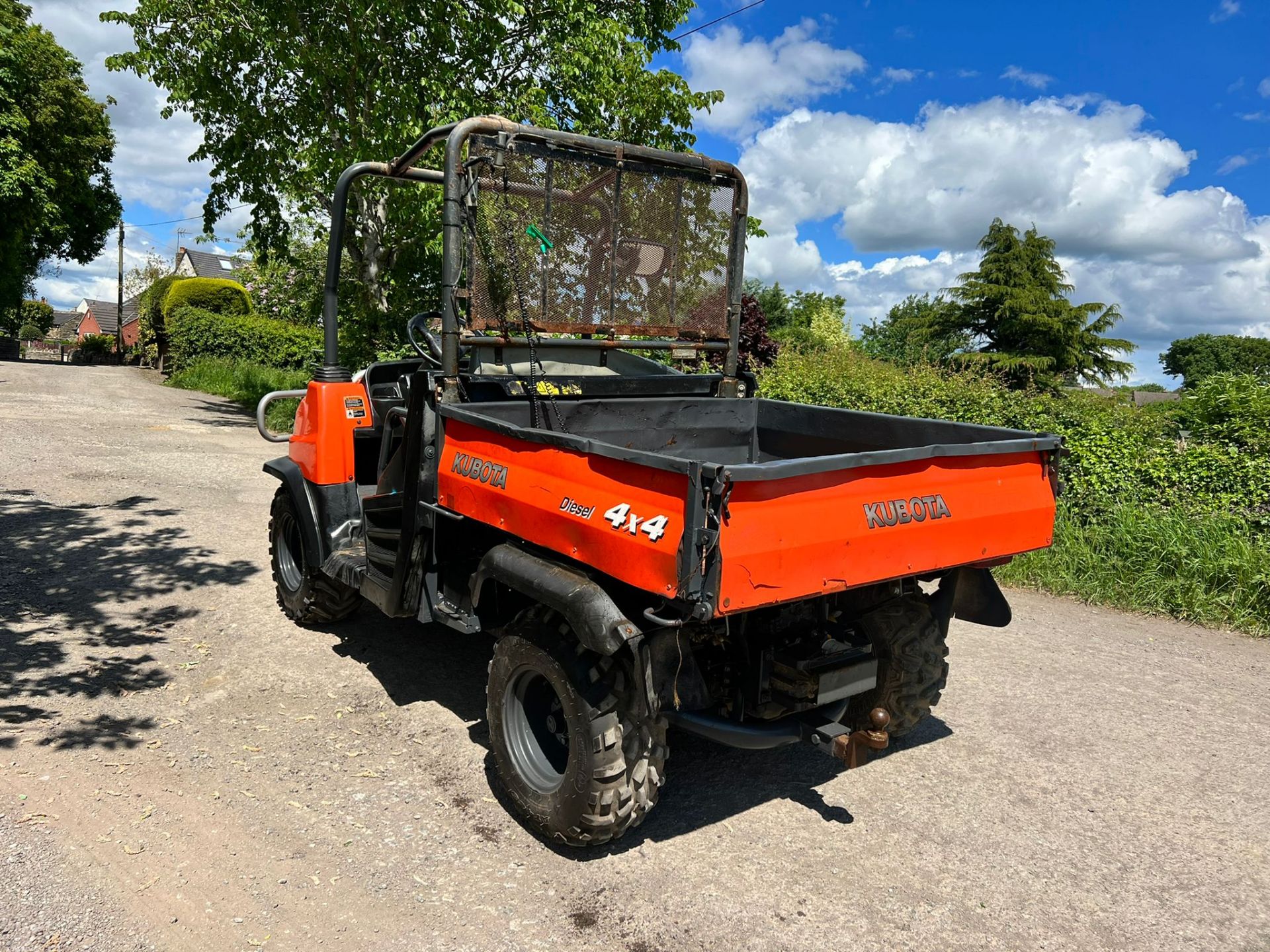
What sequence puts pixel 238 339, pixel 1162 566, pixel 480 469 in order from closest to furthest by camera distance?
pixel 480 469
pixel 1162 566
pixel 238 339

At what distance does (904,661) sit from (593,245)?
237 cm

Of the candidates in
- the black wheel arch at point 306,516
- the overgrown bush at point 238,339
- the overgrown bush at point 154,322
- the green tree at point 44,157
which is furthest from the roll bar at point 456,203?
the overgrown bush at point 154,322

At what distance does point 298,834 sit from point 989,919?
7.92ft

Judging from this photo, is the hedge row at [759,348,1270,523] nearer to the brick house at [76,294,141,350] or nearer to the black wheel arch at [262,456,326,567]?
the black wheel arch at [262,456,326,567]

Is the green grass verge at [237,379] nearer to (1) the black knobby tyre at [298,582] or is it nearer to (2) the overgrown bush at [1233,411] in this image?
(1) the black knobby tyre at [298,582]

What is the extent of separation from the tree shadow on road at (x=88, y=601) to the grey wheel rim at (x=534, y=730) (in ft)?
5.93

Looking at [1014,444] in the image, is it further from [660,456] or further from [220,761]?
[220,761]

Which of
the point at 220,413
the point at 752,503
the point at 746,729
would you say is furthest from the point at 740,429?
the point at 220,413

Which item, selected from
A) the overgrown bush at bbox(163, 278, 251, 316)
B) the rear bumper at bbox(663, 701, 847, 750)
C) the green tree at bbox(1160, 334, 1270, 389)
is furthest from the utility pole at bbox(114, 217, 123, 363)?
the green tree at bbox(1160, 334, 1270, 389)

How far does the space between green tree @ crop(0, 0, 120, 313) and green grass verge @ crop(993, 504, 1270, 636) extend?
21875 mm

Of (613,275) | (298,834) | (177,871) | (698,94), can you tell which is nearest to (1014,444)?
(613,275)

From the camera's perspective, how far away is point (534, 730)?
3.61m

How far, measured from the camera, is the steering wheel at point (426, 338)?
4.21 m

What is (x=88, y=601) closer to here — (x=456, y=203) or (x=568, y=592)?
(x=456, y=203)
